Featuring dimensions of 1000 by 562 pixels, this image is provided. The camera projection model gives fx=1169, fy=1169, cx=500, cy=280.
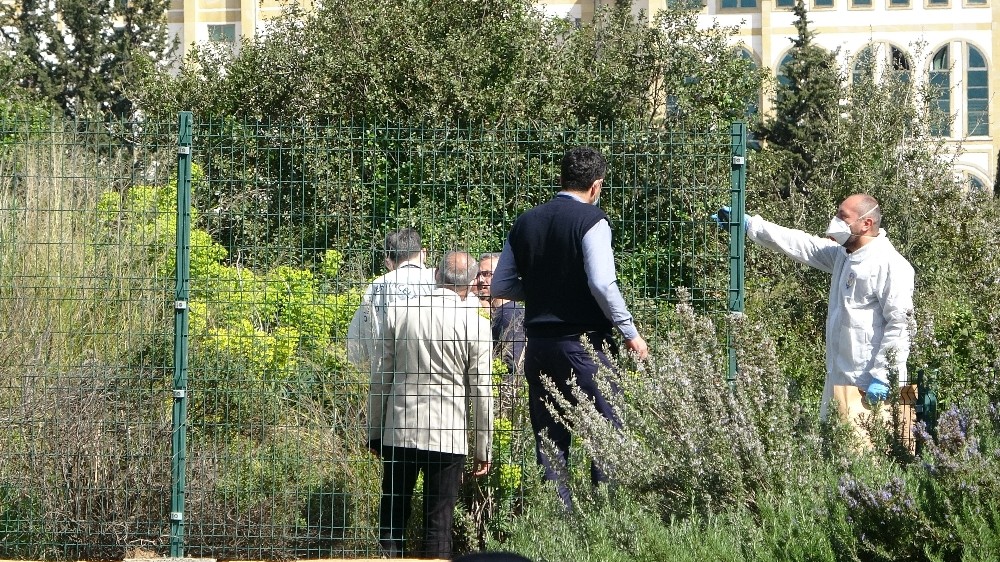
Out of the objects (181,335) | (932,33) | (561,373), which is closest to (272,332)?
(181,335)

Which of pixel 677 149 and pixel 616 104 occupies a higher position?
pixel 616 104

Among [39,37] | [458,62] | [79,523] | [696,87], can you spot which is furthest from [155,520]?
[39,37]

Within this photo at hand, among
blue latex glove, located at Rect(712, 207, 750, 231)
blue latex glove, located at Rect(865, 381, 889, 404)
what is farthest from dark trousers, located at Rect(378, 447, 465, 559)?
blue latex glove, located at Rect(865, 381, 889, 404)

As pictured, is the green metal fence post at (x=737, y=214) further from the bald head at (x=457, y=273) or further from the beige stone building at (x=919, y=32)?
the beige stone building at (x=919, y=32)

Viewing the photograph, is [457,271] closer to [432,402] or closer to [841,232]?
[432,402]

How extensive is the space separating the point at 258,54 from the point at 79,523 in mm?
12929

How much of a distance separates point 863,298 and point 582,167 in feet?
5.66

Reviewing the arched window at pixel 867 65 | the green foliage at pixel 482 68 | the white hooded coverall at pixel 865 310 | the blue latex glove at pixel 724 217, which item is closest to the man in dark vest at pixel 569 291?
the blue latex glove at pixel 724 217

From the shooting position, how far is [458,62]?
16750mm

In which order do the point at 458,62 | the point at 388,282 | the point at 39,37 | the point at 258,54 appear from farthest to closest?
1. the point at 39,37
2. the point at 258,54
3. the point at 458,62
4. the point at 388,282

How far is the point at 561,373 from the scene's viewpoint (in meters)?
5.66

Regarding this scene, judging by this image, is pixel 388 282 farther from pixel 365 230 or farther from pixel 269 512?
pixel 269 512

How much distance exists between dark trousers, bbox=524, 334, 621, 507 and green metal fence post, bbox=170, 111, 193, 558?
2.01m

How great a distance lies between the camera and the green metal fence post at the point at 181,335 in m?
6.44
